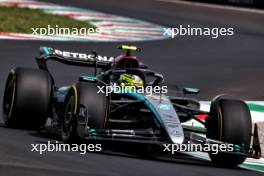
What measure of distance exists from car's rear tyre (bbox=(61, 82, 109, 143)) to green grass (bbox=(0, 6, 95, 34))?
561 inches

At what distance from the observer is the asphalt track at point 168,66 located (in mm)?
9648

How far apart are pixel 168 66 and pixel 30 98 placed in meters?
9.83

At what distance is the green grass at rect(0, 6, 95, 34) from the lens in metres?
26.2

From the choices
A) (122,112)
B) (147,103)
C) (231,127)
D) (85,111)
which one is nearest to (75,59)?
(122,112)

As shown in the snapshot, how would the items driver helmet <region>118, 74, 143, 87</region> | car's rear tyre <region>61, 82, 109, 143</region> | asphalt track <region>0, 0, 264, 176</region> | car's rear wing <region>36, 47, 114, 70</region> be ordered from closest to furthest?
asphalt track <region>0, 0, 264, 176</region> < car's rear tyre <region>61, 82, 109, 143</region> < driver helmet <region>118, 74, 143, 87</region> < car's rear wing <region>36, 47, 114, 70</region>

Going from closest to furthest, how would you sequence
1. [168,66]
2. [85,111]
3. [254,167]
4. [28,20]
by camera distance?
[85,111] → [254,167] → [168,66] → [28,20]

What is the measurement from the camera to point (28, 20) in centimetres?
2756

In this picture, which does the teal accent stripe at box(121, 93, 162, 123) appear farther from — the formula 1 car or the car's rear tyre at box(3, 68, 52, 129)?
the car's rear tyre at box(3, 68, 52, 129)

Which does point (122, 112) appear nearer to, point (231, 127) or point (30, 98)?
point (30, 98)

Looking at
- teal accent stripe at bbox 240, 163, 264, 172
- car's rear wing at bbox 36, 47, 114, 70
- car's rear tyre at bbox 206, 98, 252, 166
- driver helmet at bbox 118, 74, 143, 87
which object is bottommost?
teal accent stripe at bbox 240, 163, 264, 172

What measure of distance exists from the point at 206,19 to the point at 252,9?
13.3 ft

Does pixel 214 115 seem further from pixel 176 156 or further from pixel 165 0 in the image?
pixel 165 0

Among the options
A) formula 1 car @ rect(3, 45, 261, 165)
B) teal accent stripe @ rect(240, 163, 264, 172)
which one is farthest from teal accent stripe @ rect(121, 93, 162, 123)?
teal accent stripe @ rect(240, 163, 264, 172)

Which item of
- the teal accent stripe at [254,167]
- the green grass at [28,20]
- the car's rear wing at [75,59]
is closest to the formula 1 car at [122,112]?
the teal accent stripe at [254,167]
